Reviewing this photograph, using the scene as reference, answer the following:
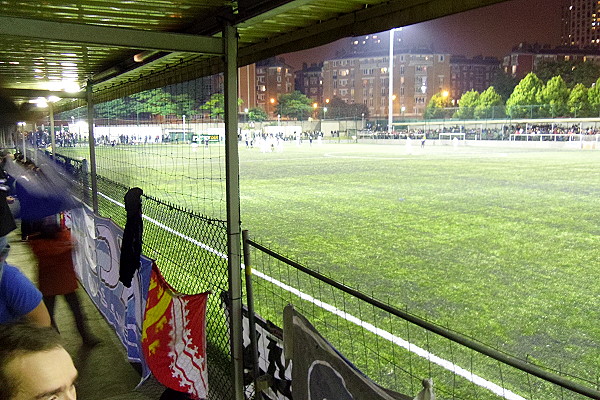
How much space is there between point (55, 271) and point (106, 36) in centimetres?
302

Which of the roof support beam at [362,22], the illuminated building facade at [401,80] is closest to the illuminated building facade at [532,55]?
the illuminated building facade at [401,80]

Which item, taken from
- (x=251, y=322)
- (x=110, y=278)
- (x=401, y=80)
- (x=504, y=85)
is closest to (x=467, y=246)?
(x=110, y=278)

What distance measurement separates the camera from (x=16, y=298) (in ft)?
9.34

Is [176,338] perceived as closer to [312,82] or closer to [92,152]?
[92,152]

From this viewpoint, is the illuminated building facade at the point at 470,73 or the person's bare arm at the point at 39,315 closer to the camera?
the person's bare arm at the point at 39,315

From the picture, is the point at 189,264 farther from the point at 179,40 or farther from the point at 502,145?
the point at 502,145

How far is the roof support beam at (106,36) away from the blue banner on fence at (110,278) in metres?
1.79

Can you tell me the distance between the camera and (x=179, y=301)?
155 inches

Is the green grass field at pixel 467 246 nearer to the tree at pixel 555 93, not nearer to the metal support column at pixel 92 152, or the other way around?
the metal support column at pixel 92 152

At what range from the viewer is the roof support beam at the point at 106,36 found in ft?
10.5

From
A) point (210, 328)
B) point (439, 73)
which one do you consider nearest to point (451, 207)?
point (210, 328)

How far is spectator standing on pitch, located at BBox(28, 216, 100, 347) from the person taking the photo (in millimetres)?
5469

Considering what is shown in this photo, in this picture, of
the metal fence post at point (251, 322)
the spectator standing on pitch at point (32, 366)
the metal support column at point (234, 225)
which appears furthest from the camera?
the metal support column at point (234, 225)

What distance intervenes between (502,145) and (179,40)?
51.3m
